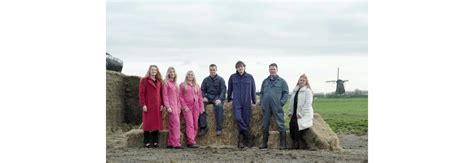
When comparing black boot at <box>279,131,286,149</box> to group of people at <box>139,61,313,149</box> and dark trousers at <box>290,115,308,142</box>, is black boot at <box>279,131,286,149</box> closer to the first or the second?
group of people at <box>139,61,313,149</box>

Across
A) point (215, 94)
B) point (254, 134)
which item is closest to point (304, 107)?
point (254, 134)

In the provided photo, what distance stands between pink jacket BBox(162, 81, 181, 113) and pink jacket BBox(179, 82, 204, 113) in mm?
76

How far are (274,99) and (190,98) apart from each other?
1.25 metres

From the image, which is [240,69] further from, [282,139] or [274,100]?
[282,139]

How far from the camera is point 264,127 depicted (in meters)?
13.4

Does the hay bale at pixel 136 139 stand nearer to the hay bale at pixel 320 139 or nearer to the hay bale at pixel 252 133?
the hay bale at pixel 252 133

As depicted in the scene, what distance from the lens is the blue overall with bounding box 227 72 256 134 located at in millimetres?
13227

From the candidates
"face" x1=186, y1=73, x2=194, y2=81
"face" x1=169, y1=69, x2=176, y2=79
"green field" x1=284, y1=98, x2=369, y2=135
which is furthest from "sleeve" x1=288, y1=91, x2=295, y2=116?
"face" x1=169, y1=69, x2=176, y2=79

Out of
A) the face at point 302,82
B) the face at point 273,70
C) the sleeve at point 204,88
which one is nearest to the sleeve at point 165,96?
the sleeve at point 204,88

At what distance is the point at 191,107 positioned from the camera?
13.6 metres

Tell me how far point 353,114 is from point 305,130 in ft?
6.07

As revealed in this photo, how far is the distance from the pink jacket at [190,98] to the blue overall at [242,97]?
0.44m
